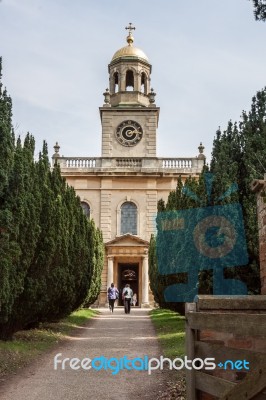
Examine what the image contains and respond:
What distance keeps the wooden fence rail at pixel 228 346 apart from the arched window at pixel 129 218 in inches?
1241

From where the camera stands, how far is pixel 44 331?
614 inches

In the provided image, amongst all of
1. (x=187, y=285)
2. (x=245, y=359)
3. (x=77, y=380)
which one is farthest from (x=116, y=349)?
(x=245, y=359)

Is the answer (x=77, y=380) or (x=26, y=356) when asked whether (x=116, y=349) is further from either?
(x=77, y=380)

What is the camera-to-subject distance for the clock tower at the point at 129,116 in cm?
3775

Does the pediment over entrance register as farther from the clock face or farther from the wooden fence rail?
the wooden fence rail

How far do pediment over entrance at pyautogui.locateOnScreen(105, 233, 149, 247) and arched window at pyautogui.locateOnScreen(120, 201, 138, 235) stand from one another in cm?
126

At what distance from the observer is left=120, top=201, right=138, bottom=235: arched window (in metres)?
36.2

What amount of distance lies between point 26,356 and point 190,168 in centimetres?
2737

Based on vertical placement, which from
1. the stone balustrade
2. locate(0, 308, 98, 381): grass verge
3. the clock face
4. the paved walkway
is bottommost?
the paved walkway

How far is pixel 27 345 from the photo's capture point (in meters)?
12.0

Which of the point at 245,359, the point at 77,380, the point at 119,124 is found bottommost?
the point at 77,380

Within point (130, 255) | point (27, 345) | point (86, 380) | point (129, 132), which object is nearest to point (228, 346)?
point (86, 380)

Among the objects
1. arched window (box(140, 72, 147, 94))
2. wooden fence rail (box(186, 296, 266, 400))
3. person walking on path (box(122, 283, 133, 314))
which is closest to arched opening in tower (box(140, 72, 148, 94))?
arched window (box(140, 72, 147, 94))

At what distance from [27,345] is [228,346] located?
8.93m
